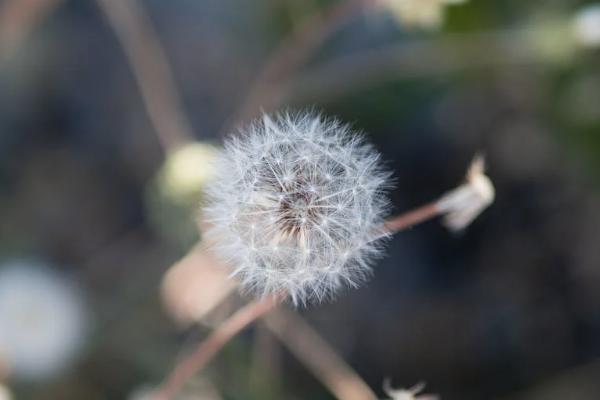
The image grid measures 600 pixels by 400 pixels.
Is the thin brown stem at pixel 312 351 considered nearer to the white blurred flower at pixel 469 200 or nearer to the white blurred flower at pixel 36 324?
the white blurred flower at pixel 36 324

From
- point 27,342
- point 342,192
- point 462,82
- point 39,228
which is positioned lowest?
point 342,192

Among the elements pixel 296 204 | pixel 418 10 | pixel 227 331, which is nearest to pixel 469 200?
pixel 296 204

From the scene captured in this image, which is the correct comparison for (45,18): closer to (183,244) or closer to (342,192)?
(183,244)

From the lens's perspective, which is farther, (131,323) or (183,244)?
(131,323)

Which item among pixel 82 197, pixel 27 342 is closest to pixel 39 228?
pixel 82 197

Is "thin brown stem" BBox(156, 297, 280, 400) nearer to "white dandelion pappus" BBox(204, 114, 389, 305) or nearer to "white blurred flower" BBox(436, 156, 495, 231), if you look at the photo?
"white dandelion pappus" BBox(204, 114, 389, 305)

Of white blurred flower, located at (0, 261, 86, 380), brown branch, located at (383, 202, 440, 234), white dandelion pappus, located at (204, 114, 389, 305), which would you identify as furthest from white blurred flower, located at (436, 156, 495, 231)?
white blurred flower, located at (0, 261, 86, 380)

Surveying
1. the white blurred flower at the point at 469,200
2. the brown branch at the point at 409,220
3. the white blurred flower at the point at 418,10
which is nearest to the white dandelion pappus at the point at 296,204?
the brown branch at the point at 409,220
